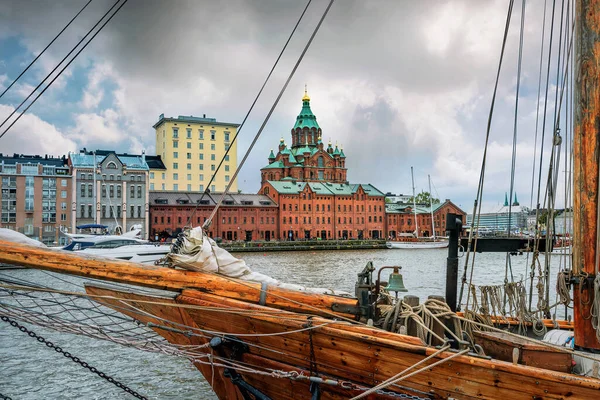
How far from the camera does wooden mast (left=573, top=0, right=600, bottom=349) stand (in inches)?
213

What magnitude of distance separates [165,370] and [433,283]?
82.1ft

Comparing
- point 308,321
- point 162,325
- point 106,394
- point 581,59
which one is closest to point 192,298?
point 162,325

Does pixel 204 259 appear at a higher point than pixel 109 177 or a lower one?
lower

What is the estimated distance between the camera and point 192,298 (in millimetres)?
5789

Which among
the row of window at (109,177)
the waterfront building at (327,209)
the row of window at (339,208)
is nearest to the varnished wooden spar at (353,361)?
the row of window at (109,177)

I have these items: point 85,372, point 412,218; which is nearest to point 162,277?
point 85,372

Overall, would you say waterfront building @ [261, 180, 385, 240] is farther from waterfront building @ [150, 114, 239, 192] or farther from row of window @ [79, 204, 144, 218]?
row of window @ [79, 204, 144, 218]

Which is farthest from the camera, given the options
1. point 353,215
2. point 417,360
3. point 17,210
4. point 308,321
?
point 353,215

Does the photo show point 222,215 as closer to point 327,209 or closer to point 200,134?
point 327,209

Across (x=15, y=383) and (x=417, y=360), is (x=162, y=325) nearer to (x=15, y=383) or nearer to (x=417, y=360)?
(x=417, y=360)

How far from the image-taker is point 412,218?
108m

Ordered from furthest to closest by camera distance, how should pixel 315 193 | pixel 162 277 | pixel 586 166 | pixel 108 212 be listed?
1. pixel 315 193
2. pixel 108 212
3. pixel 162 277
4. pixel 586 166

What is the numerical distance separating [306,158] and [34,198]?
183ft

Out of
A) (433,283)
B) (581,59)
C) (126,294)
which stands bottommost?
(433,283)
